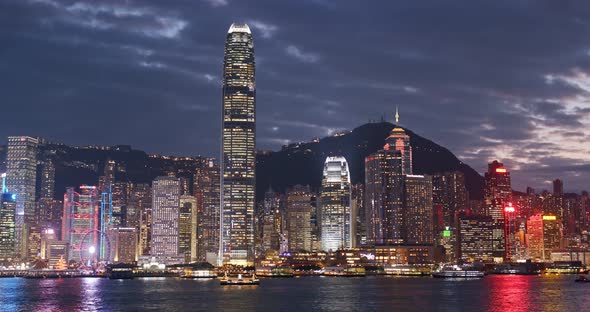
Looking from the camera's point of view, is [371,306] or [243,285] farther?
[243,285]

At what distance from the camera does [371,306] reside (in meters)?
123

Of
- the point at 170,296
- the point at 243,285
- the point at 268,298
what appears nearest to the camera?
the point at 268,298

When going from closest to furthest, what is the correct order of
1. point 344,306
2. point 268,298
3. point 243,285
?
point 344,306
point 268,298
point 243,285

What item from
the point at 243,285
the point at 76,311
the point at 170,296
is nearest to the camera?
the point at 76,311

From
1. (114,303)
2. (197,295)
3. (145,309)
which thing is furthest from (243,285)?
(145,309)

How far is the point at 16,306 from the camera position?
419 ft

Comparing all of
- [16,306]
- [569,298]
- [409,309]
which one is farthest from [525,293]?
[16,306]

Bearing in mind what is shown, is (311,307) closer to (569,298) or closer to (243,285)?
(569,298)

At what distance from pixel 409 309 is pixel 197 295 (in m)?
50.4

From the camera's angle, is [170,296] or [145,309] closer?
[145,309]

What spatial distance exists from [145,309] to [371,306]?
108ft

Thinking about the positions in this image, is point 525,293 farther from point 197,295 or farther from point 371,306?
point 197,295

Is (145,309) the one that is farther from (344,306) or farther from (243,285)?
(243,285)

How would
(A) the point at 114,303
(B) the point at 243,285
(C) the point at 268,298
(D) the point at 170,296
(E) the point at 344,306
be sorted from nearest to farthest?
1. (E) the point at 344,306
2. (A) the point at 114,303
3. (C) the point at 268,298
4. (D) the point at 170,296
5. (B) the point at 243,285
